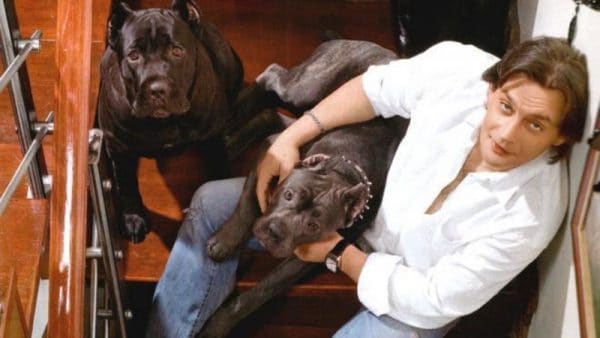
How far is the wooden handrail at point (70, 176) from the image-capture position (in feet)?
4.66

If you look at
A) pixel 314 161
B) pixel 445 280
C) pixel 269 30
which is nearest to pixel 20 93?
pixel 314 161

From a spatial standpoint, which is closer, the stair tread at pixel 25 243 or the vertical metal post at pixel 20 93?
the stair tread at pixel 25 243

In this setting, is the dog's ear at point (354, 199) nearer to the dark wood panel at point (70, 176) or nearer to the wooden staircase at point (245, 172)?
the wooden staircase at point (245, 172)

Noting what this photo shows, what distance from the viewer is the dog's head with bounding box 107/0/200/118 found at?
6.43 ft

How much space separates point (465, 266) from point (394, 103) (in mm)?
506

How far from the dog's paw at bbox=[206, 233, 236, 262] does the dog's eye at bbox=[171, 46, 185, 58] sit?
1.68ft

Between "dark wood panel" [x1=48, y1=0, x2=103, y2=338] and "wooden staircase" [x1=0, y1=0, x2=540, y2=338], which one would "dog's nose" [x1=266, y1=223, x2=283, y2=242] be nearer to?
"wooden staircase" [x1=0, y1=0, x2=540, y2=338]

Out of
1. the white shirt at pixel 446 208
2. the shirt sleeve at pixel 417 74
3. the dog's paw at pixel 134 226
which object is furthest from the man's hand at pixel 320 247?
the dog's paw at pixel 134 226

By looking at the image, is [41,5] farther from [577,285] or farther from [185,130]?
[577,285]

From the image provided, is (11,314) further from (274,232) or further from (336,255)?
(336,255)

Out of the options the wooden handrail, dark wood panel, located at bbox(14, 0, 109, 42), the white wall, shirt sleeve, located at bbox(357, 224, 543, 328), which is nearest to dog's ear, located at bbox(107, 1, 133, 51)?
the wooden handrail

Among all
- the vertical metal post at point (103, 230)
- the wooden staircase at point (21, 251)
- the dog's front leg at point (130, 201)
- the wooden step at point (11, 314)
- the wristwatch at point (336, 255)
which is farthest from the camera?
the dog's front leg at point (130, 201)

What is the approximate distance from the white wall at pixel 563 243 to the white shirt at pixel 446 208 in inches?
4.5

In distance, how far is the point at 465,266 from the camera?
1702 millimetres
